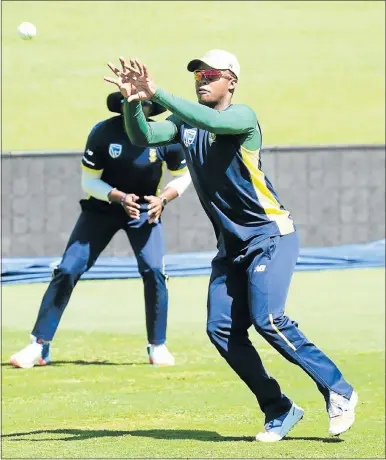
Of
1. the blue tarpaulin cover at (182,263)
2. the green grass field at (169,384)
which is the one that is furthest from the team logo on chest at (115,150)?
the blue tarpaulin cover at (182,263)

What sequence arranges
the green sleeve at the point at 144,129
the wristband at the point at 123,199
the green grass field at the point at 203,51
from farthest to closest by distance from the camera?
the green grass field at the point at 203,51 → the wristband at the point at 123,199 → the green sleeve at the point at 144,129

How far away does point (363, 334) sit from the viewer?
1187cm

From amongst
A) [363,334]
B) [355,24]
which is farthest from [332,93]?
[363,334]

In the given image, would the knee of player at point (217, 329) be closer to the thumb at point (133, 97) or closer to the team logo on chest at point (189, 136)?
the team logo on chest at point (189, 136)

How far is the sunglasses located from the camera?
21.9 ft

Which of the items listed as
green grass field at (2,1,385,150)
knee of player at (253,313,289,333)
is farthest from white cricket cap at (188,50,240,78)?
green grass field at (2,1,385,150)

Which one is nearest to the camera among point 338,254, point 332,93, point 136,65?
point 136,65

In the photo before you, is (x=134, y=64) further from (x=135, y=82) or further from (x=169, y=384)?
(x=169, y=384)

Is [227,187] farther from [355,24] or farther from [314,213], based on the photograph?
[355,24]

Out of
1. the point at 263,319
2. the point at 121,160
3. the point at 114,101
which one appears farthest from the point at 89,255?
the point at 263,319

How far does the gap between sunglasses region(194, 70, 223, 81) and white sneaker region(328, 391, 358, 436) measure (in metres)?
1.84

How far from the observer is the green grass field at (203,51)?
23.2m

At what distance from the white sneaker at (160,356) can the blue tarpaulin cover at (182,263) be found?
5.40 m

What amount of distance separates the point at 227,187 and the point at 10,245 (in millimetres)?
11445
